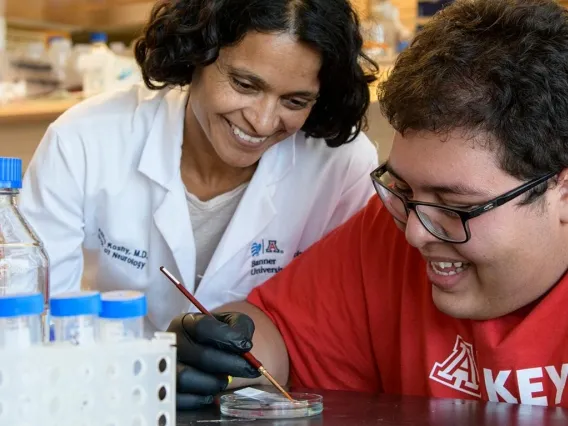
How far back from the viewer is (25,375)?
654 millimetres

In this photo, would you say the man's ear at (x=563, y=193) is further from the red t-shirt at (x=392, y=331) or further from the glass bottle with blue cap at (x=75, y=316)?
Answer: the glass bottle with blue cap at (x=75, y=316)

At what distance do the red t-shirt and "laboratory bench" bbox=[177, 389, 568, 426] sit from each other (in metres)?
0.11

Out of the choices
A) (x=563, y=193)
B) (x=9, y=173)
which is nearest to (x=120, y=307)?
(x=9, y=173)

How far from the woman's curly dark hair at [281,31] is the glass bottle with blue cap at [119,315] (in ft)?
2.83

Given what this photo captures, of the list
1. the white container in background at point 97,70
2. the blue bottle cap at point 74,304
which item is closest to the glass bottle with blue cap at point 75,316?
the blue bottle cap at point 74,304

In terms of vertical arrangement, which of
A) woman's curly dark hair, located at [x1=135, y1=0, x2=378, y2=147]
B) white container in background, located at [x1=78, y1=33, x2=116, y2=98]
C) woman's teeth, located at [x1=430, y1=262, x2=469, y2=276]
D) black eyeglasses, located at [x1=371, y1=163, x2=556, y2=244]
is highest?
white container in background, located at [x1=78, y1=33, x2=116, y2=98]

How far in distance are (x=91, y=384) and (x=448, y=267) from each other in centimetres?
63

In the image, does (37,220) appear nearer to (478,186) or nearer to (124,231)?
(124,231)

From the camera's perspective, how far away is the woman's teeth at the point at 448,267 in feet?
3.77

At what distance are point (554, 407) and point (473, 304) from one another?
0.61 ft

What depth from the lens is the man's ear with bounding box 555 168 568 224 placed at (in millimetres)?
1082

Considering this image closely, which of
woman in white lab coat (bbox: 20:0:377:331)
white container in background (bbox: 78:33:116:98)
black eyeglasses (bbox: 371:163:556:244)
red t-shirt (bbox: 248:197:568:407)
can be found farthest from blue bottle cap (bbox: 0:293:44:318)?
white container in background (bbox: 78:33:116:98)

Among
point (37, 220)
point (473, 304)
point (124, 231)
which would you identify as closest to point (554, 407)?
point (473, 304)

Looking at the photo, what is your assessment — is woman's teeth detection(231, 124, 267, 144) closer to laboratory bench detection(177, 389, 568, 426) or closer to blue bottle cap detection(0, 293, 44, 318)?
laboratory bench detection(177, 389, 568, 426)
